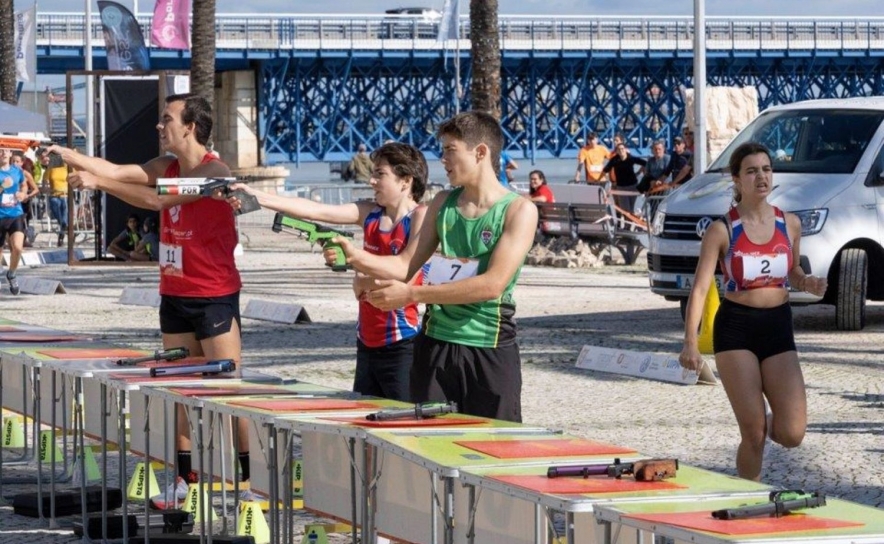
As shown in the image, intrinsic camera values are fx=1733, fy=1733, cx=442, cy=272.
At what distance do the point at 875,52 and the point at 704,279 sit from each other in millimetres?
96765

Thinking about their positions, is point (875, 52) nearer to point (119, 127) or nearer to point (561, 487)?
point (119, 127)

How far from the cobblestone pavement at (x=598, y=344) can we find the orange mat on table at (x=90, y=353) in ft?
2.87

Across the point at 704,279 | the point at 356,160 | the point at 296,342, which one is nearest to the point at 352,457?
the point at 704,279

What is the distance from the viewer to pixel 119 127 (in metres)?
26.3

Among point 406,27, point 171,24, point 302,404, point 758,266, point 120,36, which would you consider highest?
point 406,27

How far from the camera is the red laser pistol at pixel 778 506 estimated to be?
14.2ft

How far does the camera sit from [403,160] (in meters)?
7.88

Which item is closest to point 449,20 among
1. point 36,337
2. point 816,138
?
point 816,138

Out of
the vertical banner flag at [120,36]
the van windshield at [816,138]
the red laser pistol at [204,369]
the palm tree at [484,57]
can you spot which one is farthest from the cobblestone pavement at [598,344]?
the vertical banner flag at [120,36]

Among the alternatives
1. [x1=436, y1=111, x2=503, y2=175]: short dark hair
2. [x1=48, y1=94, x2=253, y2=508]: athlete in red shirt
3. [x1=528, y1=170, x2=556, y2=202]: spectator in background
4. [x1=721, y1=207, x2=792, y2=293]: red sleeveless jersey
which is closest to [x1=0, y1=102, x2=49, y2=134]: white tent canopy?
[x1=48, y1=94, x2=253, y2=508]: athlete in red shirt

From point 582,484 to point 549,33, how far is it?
87962mm

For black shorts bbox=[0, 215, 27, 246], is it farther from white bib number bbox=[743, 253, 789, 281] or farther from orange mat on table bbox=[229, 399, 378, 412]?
orange mat on table bbox=[229, 399, 378, 412]

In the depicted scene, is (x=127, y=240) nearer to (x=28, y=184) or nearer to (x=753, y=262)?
(x=28, y=184)

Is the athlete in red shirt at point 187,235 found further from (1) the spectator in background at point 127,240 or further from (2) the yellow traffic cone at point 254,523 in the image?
(1) the spectator in background at point 127,240
